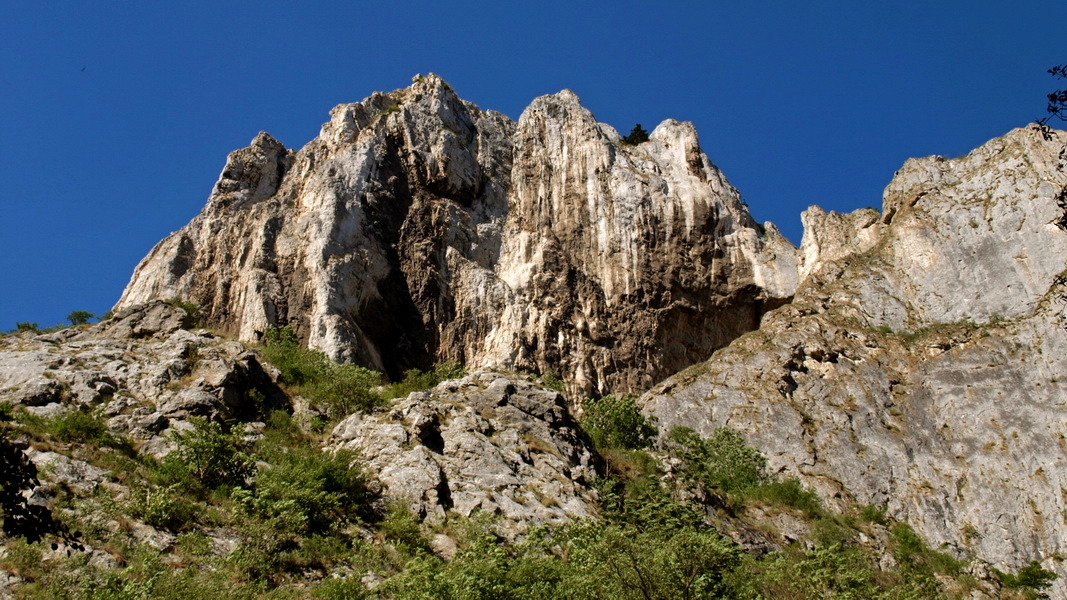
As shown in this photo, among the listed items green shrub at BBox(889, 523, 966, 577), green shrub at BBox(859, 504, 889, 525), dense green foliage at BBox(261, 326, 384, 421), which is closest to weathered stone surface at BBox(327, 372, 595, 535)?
dense green foliage at BBox(261, 326, 384, 421)

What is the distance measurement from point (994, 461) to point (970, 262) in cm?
1071

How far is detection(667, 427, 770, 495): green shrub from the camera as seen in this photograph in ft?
111

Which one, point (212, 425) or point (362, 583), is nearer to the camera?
point (362, 583)

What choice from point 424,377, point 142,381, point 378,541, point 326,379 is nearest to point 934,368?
point 424,377

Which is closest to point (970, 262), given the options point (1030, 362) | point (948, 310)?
point (948, 310)

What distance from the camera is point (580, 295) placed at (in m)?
45.7

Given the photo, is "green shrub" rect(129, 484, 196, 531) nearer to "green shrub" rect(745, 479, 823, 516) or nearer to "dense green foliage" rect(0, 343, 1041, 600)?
"dense green foliage" rect(0, 343, 1041, 600)

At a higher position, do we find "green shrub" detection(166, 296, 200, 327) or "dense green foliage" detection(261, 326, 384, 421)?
"green shrub" detection(166, 296, 200, 327)

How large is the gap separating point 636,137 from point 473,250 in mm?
14741

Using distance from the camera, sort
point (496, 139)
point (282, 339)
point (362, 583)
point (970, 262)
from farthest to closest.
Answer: point (496, 139) < point (970, 262) < point (282, 339) < point (362, 583)

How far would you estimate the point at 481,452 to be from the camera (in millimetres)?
28109

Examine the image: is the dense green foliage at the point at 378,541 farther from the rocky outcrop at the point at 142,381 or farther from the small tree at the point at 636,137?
the small tree at the point at 636,137

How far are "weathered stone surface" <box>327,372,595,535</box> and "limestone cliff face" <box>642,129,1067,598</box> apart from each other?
9.99 m

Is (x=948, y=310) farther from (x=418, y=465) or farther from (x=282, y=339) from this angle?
(x=282, y=339)
